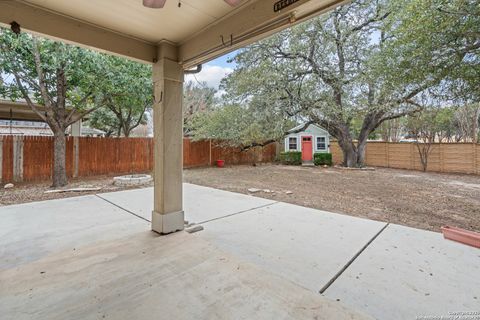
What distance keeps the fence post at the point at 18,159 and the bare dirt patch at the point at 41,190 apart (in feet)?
0.95

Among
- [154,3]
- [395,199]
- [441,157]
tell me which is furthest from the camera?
[441,157]

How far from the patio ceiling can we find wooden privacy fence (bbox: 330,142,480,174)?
458 inches

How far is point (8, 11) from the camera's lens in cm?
191

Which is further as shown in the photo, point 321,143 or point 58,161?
point 321,143

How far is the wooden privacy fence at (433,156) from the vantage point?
931 cm

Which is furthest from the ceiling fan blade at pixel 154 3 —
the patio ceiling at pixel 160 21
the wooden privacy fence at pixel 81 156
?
the wooden privacy fence at pixel 81 156

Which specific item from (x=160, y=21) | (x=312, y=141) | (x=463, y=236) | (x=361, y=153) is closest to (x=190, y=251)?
(x=160, y=21)

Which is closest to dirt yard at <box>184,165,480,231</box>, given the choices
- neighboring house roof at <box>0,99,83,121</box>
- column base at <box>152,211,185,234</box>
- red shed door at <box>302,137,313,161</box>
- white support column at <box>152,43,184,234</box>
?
column base at <box>152,211,185,234</box>

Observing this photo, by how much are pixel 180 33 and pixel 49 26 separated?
1206 mm

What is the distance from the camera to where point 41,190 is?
570cm

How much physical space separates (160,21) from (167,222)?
2311 millimetres

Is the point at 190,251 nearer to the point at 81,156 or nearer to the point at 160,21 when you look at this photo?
the point at 160,21

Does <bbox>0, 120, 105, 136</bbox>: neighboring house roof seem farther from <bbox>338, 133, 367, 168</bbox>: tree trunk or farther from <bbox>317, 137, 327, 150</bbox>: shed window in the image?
<bbox>338, 133, 367, 168</bbox>: tree trunk

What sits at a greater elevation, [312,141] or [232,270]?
[312,141]
